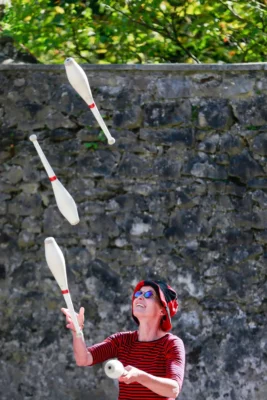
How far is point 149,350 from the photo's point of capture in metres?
4.41

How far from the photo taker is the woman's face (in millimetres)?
4469

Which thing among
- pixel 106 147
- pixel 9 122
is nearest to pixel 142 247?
pixel 106 147

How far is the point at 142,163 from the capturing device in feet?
20.6

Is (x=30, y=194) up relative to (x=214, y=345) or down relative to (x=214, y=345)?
up

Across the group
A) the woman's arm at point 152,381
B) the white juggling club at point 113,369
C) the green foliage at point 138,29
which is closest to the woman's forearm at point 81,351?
the woman's arm at point 152,381

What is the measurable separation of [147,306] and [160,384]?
15.2 inches

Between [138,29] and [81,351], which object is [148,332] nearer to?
[81,351]

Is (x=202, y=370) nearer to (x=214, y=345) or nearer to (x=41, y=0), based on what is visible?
(x=214, y=345)

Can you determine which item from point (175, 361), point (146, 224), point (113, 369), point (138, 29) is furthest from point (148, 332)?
point (138, 29)

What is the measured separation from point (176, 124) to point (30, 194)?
2.86 ft

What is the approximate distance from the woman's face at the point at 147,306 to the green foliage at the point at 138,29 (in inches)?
118

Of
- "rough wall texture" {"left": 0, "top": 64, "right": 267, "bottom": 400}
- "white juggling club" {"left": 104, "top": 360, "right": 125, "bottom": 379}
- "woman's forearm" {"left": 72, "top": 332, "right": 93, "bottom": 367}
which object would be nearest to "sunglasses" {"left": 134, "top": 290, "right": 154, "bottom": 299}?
"woman's forearm" {"left": 72, "top": 332, "right": 93, "bottom": 367}

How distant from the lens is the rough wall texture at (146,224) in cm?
619

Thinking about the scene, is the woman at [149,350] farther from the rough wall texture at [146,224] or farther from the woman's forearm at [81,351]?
the rough wall texture at [146,224]
